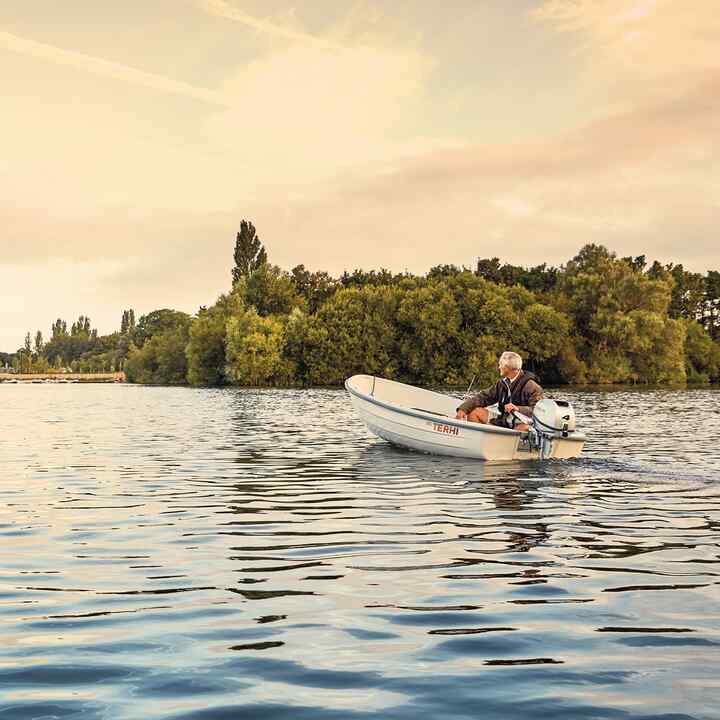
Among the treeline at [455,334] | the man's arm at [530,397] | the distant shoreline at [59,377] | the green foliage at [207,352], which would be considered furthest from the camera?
the distant shoreline at [59,377]

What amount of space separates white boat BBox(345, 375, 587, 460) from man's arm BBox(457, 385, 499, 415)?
54 cm

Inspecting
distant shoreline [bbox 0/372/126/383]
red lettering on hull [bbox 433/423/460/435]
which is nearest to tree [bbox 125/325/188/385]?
distant shoreline [bbox 0/372/126/383]

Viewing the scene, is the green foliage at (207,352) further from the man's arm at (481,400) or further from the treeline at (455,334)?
the man's arm at (481,400)

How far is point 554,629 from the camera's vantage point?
668 centimetres

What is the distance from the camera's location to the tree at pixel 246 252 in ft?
397

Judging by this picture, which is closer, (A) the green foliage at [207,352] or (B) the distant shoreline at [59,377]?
(A) the green foliage at [207,352]

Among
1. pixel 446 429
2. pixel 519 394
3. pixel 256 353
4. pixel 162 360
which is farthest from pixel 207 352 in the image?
pixel 519 394

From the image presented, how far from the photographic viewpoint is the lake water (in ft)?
17.3

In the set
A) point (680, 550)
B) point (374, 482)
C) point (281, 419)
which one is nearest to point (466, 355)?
point (281, 419)

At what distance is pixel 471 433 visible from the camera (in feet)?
64.4

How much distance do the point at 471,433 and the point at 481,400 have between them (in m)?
1.00

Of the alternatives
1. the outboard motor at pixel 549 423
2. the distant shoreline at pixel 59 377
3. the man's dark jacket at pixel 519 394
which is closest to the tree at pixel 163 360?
the distant shoreline at pixel 59 377

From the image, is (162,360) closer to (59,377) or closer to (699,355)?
(699,355)

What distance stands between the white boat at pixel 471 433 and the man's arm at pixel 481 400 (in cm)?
54
